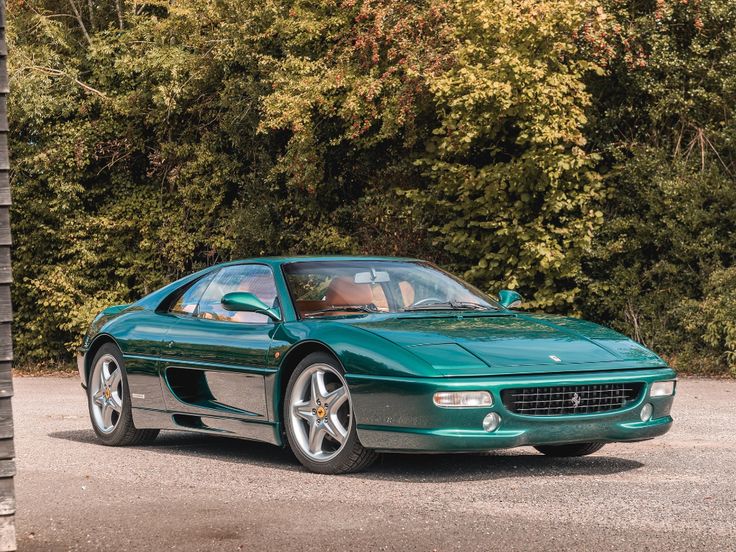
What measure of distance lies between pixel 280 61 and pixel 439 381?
525 inches

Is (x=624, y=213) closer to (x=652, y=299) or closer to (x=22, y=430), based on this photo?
(x=652, y=299)

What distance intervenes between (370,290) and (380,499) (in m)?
2.13

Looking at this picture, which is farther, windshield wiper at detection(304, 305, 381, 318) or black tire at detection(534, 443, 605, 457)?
black tire at detection(534, 443, 605, 457)

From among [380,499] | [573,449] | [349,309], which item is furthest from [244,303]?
[573,449]

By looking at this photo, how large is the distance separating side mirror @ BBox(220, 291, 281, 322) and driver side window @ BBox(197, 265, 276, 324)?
0.48ft

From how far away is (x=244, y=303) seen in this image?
8281 mm

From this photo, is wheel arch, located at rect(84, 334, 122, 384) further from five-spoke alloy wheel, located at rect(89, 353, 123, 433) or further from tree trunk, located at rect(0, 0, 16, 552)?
tree trunk, located at rect(0, 0, 16, 552)

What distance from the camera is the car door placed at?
8.37m

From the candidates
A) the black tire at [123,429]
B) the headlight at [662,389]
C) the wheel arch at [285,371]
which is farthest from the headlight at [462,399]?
the black tire at [123,429]

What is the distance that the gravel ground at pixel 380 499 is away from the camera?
583 centimetres

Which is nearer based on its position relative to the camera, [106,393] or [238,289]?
[238,289]

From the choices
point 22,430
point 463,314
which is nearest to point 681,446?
point 463,314

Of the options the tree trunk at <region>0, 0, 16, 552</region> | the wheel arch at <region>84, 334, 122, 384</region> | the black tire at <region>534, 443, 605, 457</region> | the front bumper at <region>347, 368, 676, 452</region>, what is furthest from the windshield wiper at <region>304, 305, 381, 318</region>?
the tree trunk at <region>0, 0, 16, 552</region>

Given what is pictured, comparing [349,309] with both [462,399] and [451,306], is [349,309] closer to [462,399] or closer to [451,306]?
[451,306]
